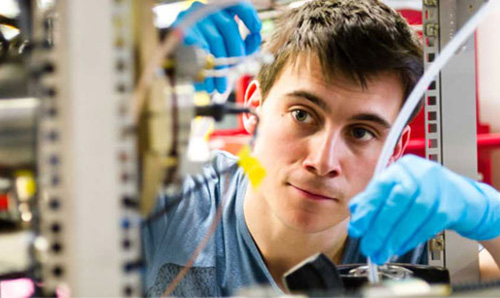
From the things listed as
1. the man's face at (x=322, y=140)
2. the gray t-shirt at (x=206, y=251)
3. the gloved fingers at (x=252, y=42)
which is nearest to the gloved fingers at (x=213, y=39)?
the gloved fingers at (x=252, y=42)

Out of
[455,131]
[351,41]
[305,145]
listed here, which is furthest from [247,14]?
[455,131]

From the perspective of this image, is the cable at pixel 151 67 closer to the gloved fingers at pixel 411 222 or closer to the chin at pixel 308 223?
the gloved fingers at pixel 411 222

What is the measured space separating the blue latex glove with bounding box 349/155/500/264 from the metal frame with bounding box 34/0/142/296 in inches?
18.2

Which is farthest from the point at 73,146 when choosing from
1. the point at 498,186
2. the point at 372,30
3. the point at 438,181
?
the point at 498,186

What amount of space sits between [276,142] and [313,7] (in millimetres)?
431

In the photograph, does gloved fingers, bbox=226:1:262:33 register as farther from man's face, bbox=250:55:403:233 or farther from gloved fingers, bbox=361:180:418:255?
gloved fingers, bbox=361:180:418:255

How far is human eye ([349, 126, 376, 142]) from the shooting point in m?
1.39

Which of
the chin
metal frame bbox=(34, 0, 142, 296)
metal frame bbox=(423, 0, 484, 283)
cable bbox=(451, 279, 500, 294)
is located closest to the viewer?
metal frame bbox=(34, 0, 142, 296)

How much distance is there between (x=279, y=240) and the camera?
62.6 inches

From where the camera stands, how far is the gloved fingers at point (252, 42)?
147 centimetres

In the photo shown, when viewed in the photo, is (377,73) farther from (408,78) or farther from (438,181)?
(438,181)

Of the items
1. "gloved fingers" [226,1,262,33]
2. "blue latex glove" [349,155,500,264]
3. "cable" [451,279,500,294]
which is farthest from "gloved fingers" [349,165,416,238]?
"gloved fingers" [226,1,262,33]

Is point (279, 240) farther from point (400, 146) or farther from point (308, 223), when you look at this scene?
point (400, 146)

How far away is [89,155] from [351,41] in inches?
36.7
